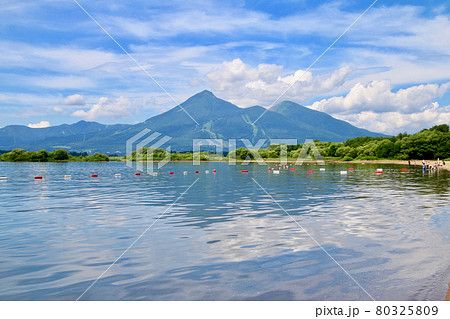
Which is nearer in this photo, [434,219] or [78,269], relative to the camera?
[78,269]

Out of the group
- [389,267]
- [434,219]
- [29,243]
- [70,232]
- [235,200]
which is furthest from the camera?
[235,200]

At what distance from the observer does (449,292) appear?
11109mm

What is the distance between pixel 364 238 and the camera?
19.6 metres

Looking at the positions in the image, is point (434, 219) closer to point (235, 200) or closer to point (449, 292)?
point (449, 292)

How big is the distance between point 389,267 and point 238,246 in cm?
695

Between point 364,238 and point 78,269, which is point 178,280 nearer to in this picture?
point 78,269

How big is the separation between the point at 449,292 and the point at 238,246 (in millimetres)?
9282

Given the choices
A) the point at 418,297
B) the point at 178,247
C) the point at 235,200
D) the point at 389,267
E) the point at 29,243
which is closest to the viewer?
the point at 418,297

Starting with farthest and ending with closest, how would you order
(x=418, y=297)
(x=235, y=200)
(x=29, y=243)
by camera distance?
(x=235, y=200) < (x=29, y=243) < (x=418, y=297)

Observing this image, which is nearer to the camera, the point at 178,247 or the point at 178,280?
the point at 178,280

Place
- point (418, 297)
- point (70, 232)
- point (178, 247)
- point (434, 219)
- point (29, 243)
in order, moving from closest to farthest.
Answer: point (418, 297), point (178, 247), point (29, 243), point (70, 232), point (434, 219)

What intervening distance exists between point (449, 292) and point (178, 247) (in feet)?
37.8
